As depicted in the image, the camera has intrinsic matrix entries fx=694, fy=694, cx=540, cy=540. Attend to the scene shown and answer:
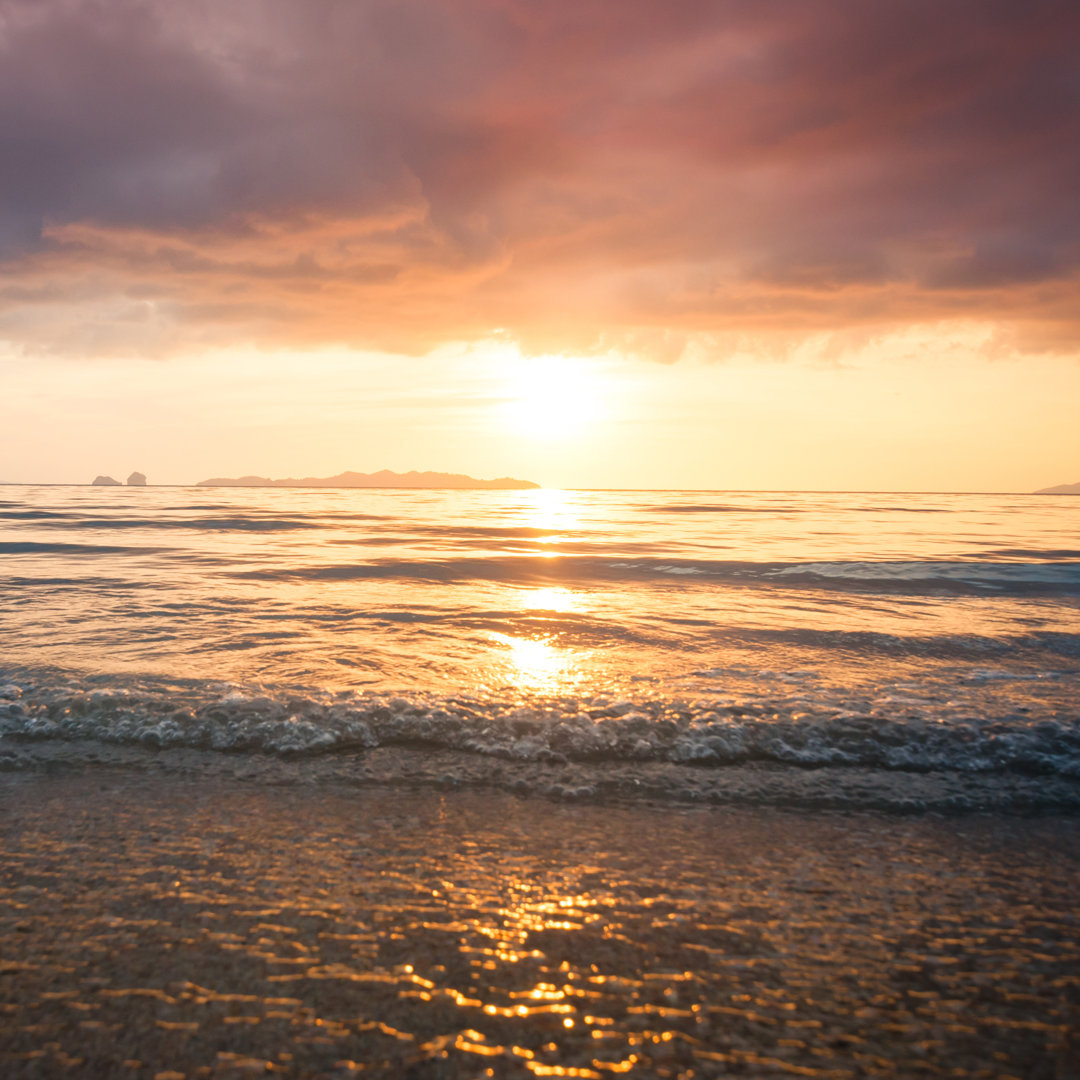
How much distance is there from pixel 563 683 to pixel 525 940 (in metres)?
3.01

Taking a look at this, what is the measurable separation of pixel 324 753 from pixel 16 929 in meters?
1.86

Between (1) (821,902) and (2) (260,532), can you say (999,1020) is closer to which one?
(1) (821,902)

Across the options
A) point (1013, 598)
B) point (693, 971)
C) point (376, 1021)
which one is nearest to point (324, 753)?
point (376, 1021)

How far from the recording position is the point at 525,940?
99.0 inches

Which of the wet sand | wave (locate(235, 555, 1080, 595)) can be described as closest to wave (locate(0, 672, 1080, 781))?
the wet sand

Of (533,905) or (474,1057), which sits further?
(533,905)

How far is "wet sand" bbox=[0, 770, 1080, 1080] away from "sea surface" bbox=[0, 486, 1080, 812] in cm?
48

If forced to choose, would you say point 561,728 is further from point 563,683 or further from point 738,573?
point 738,573

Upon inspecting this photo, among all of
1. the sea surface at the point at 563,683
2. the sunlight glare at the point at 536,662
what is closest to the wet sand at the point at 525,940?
the sea surface at the point at 563,683

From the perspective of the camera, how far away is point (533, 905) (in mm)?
2730

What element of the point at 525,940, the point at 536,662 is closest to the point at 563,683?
the point at 536,662

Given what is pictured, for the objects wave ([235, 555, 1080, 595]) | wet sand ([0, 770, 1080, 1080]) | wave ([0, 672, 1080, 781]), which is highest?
wave ([235, 555, 1080, 595])

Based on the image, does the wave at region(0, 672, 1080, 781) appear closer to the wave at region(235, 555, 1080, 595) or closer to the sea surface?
the sea surface

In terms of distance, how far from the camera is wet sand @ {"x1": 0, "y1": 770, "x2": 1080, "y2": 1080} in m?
2.02
